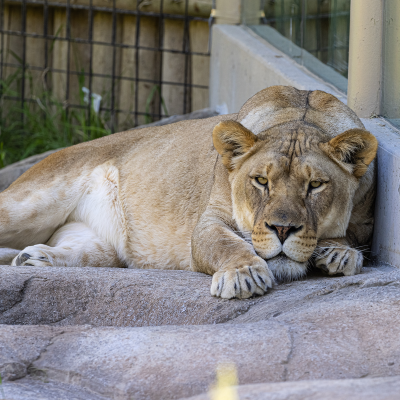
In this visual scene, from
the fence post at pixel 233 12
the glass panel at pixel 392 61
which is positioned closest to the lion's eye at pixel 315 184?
the glass panel at pixel 392 61

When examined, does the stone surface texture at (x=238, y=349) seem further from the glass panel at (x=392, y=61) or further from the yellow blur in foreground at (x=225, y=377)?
the glass panel at (x=392, y=61)

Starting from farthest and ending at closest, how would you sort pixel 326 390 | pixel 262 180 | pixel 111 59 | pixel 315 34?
1. pixel 111 59
2. pixel 315 34
3. pixel 262 180
4. pixel 326 390

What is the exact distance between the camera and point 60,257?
121 inches

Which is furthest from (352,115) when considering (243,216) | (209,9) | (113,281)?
(209,9)

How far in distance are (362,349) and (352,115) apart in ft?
4.32

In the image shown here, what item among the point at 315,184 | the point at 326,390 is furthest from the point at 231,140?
the point at 326,390

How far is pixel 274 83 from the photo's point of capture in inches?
154

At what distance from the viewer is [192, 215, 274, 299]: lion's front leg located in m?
2.10

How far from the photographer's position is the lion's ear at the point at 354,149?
231cm

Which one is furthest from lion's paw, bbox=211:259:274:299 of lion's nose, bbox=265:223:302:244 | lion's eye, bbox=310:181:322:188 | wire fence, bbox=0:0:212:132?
wire fence, bbox=0:0:212:132

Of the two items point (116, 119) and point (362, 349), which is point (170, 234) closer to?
point (362, 349)

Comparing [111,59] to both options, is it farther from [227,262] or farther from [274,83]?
[227,262]

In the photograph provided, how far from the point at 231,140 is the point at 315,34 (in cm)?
157

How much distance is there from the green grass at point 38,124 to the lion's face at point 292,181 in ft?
10.2
